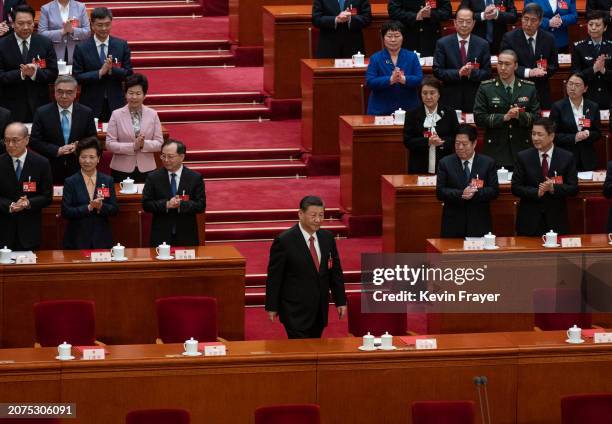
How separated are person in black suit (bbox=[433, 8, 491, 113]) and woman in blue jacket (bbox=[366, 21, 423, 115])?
207 mm

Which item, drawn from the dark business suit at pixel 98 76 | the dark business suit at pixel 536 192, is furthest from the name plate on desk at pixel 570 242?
the dark business suit at pixel 98 76

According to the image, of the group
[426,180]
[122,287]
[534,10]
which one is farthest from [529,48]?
[122,287]

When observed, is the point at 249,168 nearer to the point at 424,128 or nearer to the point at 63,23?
the point at 63,23

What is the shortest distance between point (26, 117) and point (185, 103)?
82.9 inches

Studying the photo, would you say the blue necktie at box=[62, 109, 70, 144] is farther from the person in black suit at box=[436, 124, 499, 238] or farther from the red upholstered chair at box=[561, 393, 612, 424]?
the red upholstered chair at box=[561, 393, 612, 424]

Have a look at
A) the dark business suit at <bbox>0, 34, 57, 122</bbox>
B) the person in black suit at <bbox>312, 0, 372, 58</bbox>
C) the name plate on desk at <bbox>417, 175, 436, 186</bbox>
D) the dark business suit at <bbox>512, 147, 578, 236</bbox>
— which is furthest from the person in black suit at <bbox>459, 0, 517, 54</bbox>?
the dark business suit at <bbox>0, 34, 57, 122</bbox>

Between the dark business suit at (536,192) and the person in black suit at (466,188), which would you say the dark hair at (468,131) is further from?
the dark business suit at (536,192)

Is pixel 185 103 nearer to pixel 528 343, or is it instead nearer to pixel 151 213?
pixel 151 213

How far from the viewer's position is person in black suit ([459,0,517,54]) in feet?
42.1

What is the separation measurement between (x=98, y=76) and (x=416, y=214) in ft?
8.65

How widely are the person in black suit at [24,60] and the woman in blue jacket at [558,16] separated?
161 inches

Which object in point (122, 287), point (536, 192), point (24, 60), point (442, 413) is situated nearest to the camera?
point (442, 413)

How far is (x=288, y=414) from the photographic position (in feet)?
25.8

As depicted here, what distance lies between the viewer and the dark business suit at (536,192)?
10344 mm
